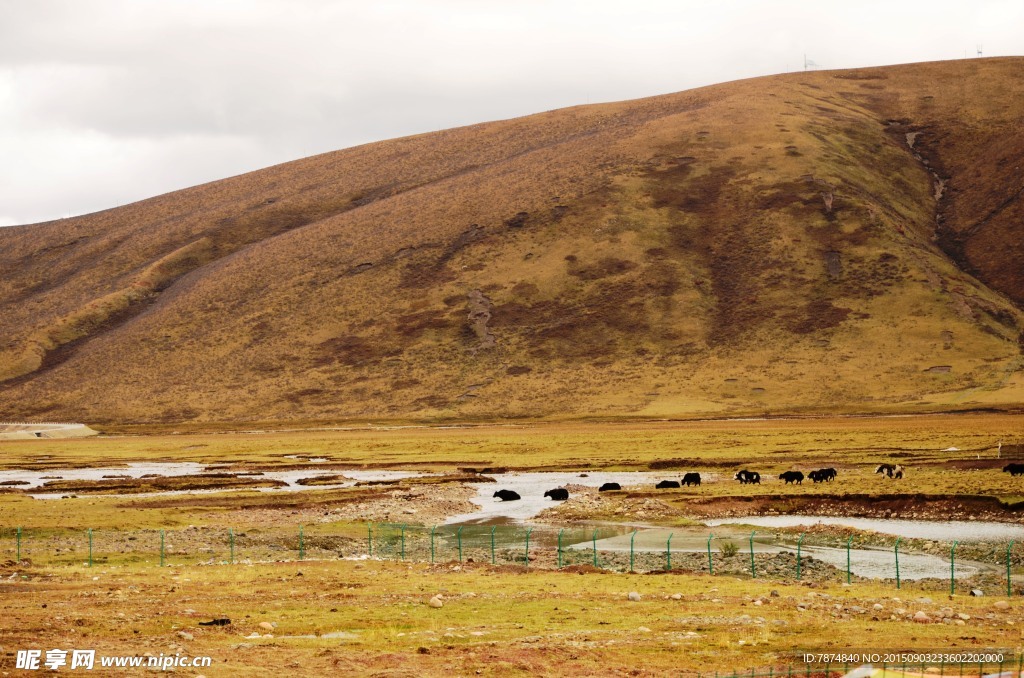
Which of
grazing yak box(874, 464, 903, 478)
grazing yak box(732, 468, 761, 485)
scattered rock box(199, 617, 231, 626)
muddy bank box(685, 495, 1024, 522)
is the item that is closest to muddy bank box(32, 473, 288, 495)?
grazing yak box(732, 468, 761, 485)

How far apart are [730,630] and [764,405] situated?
119 metres

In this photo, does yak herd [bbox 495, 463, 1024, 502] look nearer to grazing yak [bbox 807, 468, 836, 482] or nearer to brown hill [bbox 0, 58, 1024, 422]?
grazing yak [bbox 807, 468, 836, 482]

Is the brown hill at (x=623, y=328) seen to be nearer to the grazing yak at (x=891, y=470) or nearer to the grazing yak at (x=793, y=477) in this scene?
the grazing yak at (x=891, y=470)

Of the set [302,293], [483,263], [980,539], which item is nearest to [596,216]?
[483,263]

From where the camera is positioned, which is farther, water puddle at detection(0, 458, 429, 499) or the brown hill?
the brown hill

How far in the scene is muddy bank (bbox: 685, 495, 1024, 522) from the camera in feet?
A: 159

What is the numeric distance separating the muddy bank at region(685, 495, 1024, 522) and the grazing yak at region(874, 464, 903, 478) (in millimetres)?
9144

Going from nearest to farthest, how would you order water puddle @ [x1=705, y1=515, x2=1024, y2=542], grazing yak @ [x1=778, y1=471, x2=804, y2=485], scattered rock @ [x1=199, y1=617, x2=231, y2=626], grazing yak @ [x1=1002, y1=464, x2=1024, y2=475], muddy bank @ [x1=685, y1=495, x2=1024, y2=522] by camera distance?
scattered rock @ [x1=199, y1=617, x2=231, y2=626] < water puddle @ [x1=705, y1=515, x2=1024, y2=542] < muddy bank @ [x1=685, y1=495, x2=1024, y2=522] < grazing yak @ [x1=1002, y1=464, x2=1024, y2=475] < grazing yak @ [x1=778, y1=471, x2=804, y2=485]

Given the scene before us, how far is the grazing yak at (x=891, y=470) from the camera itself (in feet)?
203

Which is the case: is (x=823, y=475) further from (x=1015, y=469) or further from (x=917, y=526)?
(x=917, y=526)

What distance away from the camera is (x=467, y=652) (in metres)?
22.8

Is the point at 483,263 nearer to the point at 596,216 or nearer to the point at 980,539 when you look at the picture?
the point at 596,216

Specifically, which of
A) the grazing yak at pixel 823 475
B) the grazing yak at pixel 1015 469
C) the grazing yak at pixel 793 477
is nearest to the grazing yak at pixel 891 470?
the grazing yak at pixel 823 475

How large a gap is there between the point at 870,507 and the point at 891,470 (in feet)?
38.1
